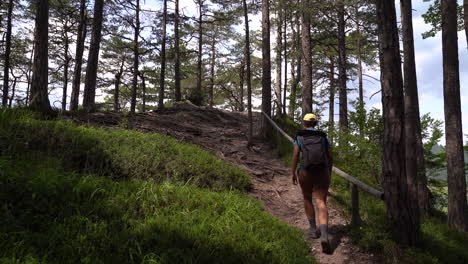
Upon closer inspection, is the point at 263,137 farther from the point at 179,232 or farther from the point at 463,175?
the point at 179,232

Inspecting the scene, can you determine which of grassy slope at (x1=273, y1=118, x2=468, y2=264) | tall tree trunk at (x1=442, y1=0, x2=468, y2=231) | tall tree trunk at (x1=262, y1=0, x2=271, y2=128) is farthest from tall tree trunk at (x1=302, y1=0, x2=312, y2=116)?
grassy slope at (x1=273, y1=118, x2=468, y2=264)

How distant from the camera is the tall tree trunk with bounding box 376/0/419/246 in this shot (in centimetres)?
417

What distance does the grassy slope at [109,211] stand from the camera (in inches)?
107

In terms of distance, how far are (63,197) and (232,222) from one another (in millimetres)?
2384

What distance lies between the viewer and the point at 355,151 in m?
7.51

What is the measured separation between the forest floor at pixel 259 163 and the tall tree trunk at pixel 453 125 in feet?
13.9

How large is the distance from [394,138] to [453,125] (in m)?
5.18

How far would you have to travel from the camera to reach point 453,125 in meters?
7.61

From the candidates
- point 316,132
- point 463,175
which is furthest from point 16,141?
point 463,175

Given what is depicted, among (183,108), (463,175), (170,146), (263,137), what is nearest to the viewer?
(170,146)

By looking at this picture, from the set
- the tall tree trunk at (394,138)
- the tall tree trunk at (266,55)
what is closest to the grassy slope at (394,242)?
the tall tree trunk at (394,138)

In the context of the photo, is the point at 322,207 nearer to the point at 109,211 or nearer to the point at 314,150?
the point at 314,150

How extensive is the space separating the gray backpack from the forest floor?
144 cm

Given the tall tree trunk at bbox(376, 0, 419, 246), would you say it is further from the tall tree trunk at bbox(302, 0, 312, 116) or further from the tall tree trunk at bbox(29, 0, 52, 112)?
the tall tree trunk at bbox(29, 0, 52, 112)
